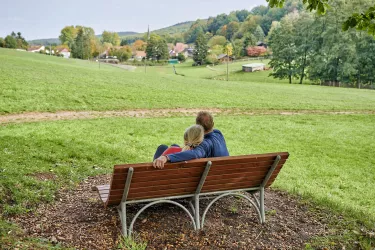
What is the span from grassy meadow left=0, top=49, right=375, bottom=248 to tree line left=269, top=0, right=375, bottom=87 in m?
25.2

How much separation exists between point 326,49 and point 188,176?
5287 cm

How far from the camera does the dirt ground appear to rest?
4172mm

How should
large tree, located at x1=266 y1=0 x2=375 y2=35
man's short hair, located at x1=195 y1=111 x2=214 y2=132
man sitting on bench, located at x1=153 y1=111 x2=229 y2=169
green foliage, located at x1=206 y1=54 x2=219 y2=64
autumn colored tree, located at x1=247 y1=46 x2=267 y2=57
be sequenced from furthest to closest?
autumn colored tree, located at x1=247 y1=46 x2=267 y2=57 < green foliage, located at x1=206 y1=54 x2=219 y2=64 < large tree, located at x1=266 y1=0 x2=375 y2=35 < man's short hair, located at x1=195 y1=111 x2=214 y2=132 < man sitting on bench, located at x1=153 y1=111 x2=229 y2=169

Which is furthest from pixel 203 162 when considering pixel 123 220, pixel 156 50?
pixel 156 50

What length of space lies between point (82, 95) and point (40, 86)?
2980 millimetres

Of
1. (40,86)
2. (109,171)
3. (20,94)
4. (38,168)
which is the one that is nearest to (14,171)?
(38,168)

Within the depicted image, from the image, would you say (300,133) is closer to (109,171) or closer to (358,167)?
(358,167)

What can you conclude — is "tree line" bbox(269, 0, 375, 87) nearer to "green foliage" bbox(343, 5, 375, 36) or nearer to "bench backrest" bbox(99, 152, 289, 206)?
"green foliage" bbox(343, 5, 375, 36)

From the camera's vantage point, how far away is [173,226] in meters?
4.53

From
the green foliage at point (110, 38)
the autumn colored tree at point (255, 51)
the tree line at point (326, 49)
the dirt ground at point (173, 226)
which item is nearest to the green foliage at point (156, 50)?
the autumn colored tree at point (255, 51)

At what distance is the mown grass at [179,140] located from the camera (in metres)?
6.21

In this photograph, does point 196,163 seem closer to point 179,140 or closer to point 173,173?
point 173,173

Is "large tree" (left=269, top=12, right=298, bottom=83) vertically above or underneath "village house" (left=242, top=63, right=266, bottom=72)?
above

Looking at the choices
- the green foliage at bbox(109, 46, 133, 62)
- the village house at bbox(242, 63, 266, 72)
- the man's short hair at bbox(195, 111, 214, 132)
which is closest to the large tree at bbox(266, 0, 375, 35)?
the man's short hair at bbox(195, 111, 214, 132)
